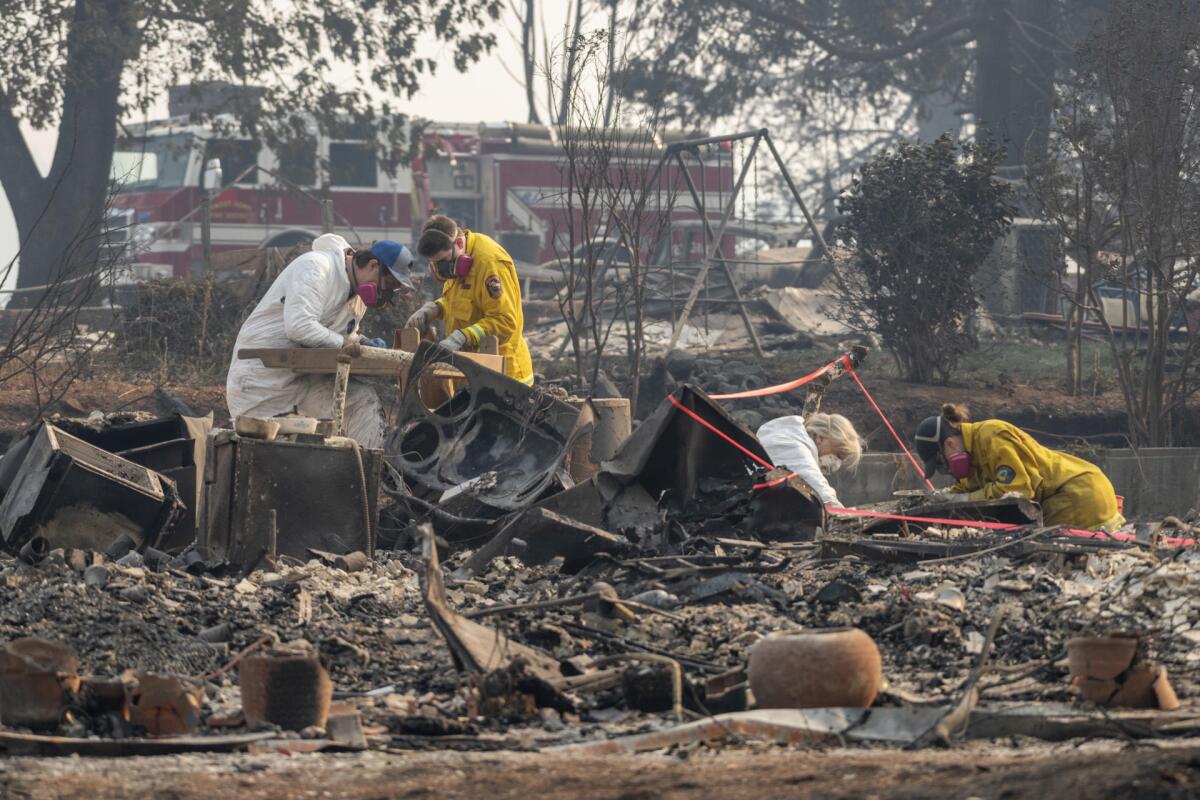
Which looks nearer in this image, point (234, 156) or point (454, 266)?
point (454, 266)

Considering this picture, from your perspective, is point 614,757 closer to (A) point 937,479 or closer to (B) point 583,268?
(A) point 937,479

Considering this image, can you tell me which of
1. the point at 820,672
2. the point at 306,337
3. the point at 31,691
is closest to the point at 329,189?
the point at 306,337

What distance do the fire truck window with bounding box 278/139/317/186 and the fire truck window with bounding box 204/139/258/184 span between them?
0.43 metres

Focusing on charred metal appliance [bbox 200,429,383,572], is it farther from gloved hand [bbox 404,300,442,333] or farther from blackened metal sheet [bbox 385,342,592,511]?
gloved hand [bbox 404,300,442,333]

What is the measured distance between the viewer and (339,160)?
83.9ft

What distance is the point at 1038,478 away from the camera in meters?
8.88

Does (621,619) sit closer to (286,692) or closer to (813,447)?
(286,692)

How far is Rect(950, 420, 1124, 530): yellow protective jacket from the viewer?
8.77 meters

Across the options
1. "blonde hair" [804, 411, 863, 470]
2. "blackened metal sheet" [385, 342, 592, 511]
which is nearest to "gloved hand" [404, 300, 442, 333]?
"blackened metal sheet" [385, 342, 592, 511]

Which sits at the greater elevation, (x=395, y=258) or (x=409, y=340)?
(x=395, y=258)

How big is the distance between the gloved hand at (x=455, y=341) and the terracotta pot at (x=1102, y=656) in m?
5.28

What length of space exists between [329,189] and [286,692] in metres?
20.5

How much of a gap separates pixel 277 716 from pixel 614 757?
1.06 metres

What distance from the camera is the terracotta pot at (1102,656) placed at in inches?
205
